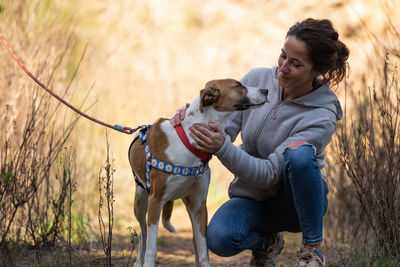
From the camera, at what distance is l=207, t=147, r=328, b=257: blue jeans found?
2748 mm

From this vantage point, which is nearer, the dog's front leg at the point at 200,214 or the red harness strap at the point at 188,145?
the red harness strap at the point at 188,145

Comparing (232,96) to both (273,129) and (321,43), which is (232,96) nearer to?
(273,129)

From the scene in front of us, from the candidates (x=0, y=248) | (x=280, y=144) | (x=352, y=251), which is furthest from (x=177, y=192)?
(x=352, y=251)

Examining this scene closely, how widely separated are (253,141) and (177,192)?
62 cm

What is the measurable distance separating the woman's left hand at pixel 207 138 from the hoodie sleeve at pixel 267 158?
1.4 inches

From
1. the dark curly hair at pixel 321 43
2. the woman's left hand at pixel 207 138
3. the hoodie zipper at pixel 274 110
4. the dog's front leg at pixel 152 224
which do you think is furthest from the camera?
the hoodie zipper at pixel 274 110

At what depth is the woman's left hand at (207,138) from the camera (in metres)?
2.62

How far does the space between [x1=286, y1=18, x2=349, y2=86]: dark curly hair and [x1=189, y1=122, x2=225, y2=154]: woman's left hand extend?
0.74 metres

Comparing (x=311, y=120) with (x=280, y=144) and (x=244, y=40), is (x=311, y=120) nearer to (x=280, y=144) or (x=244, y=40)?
(x=280, y=144)

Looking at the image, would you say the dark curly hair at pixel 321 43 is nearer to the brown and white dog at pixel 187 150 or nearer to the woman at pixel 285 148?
the woman at pixel 285 148

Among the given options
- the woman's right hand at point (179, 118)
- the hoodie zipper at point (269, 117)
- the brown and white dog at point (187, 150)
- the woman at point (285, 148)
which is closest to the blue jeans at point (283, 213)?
the woman at point (285, 148)

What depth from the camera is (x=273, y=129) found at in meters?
3.03

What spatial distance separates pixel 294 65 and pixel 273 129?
1.35 ft

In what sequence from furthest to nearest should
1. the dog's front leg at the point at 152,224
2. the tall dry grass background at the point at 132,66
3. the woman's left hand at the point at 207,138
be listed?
the tall dry grass background at the point at 132,66, the dog's front leg at the point at 152,224, the woman's left hand at the point at 207,138
